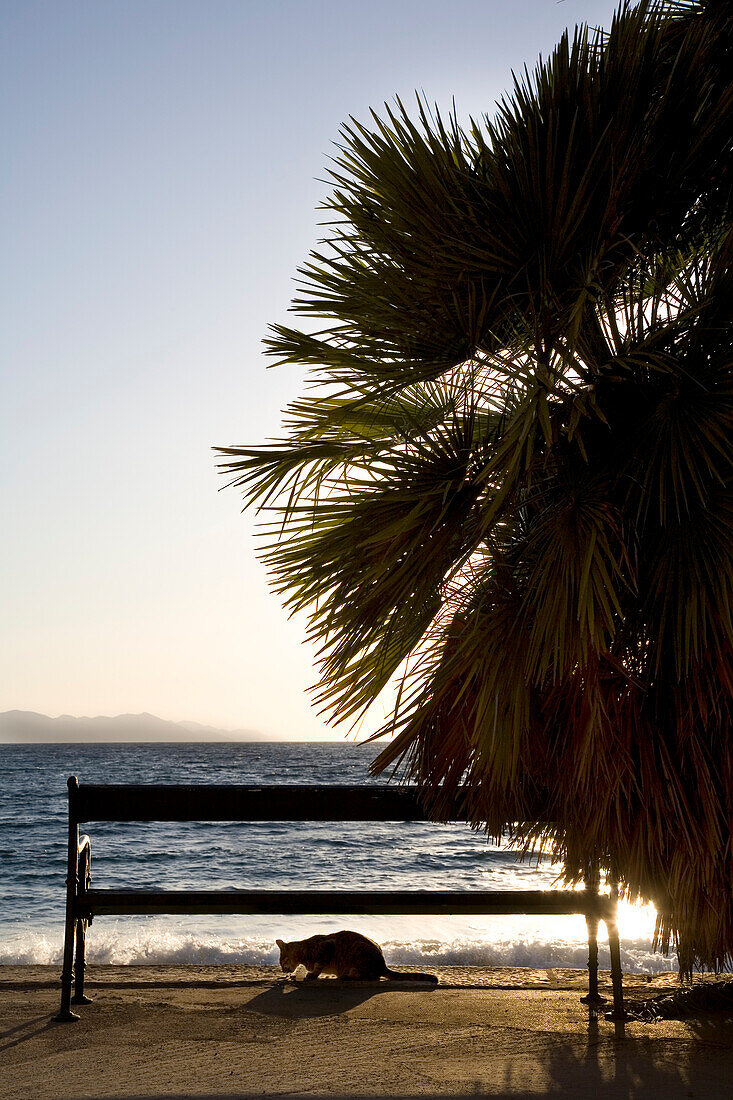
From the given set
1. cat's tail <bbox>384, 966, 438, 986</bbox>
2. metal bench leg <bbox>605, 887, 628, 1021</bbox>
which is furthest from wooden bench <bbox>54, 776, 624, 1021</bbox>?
cat's tail <bbox>384, 966, 438, 986</bbox>

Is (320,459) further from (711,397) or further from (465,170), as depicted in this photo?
(711,397)

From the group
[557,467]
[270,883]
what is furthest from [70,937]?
[270,883]

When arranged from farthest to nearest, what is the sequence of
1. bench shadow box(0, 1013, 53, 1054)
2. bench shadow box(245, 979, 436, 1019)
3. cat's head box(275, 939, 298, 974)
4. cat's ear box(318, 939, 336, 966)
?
cat's head box(275, 939, 298, 974) → cat's ear box(318, 939, 336, 966) → bench shadow box(245, 979, 436, 1019) → bench shadow box(0, 1013, 53, 1054)

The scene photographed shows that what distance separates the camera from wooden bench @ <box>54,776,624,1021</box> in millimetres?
4031

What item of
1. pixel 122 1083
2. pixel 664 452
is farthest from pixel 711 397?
pixel 122 1083

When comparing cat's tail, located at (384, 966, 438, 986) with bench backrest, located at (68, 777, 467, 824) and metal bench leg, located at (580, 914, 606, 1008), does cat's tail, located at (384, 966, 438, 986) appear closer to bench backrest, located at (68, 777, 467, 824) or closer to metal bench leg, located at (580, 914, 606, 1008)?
metal bench leg, located at (580, 914, 606, 1008)

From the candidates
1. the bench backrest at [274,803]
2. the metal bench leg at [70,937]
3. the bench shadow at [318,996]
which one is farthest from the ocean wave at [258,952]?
the bench backrest at [274,803]

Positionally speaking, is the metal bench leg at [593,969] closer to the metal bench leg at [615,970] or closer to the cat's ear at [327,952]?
the metal bench leg at [615,970]

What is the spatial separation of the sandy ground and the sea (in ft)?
1.85

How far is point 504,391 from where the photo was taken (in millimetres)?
3656

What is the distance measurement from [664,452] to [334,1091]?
8.20ft

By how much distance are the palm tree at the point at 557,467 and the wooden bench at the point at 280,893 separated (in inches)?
12.6

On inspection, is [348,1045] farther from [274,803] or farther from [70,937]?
[70,937]

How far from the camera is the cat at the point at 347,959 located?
16.3ft
